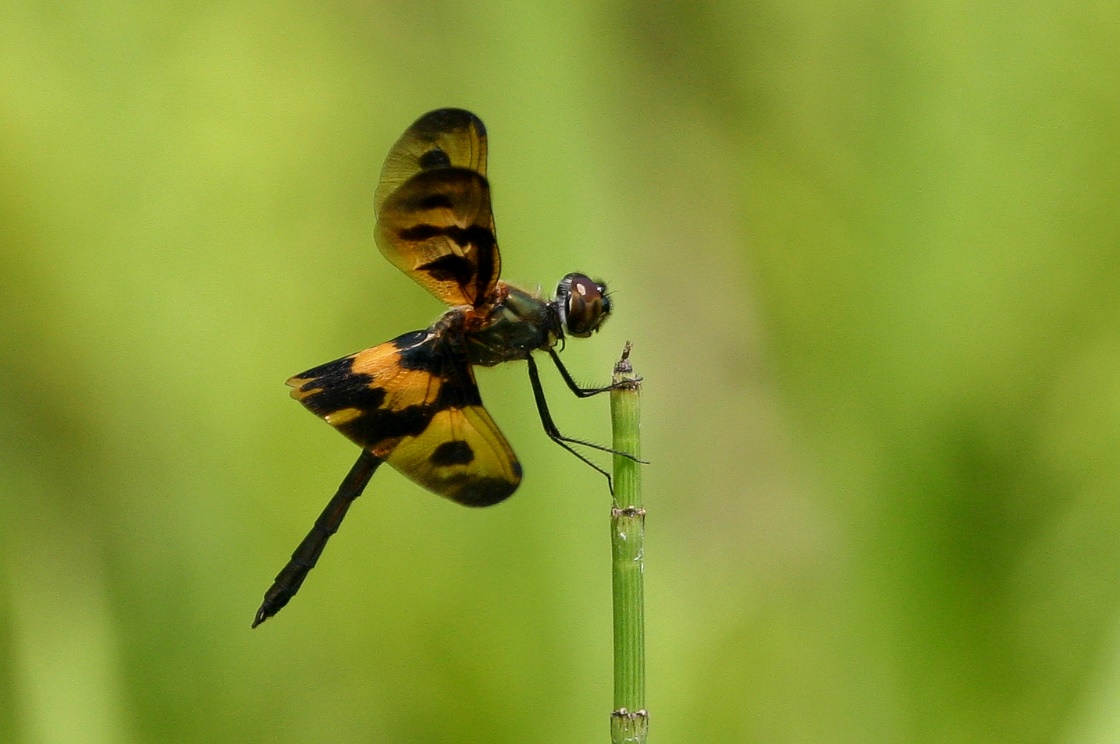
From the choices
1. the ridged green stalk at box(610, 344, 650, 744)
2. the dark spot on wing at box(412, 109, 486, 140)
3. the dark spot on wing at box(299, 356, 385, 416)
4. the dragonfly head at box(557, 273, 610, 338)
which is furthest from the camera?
the dragonfly head at box(557, 273, 610, 338)

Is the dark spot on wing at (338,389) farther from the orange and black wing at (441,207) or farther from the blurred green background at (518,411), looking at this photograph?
the blurred green background at (518,411)

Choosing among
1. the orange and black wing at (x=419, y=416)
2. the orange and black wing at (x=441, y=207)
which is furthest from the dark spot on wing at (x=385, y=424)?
the orange and black wing at (x=441, y=207)

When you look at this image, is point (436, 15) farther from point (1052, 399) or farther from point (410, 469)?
point (1052, 399)

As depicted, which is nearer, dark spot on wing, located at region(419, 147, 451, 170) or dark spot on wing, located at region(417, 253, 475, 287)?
dark spot on wing, located at region(419, 147, 451, 170)

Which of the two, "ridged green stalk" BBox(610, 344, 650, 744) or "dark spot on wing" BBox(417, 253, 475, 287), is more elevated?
"dark spot on wing" BBox(417, 253, 475, 287)

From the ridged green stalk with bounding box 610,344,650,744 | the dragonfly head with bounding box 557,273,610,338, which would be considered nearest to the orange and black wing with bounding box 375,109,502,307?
the dragonfly head with bounding box 557,273,610,338

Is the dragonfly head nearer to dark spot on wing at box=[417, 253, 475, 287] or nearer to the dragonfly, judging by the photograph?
the dragonfly

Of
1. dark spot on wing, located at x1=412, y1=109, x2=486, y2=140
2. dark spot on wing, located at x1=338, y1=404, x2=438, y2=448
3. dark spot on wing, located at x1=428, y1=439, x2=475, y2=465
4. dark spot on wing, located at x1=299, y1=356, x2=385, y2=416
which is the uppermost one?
dark spot on wing, located at x1=412, y1=109, x2=486, y2=140
